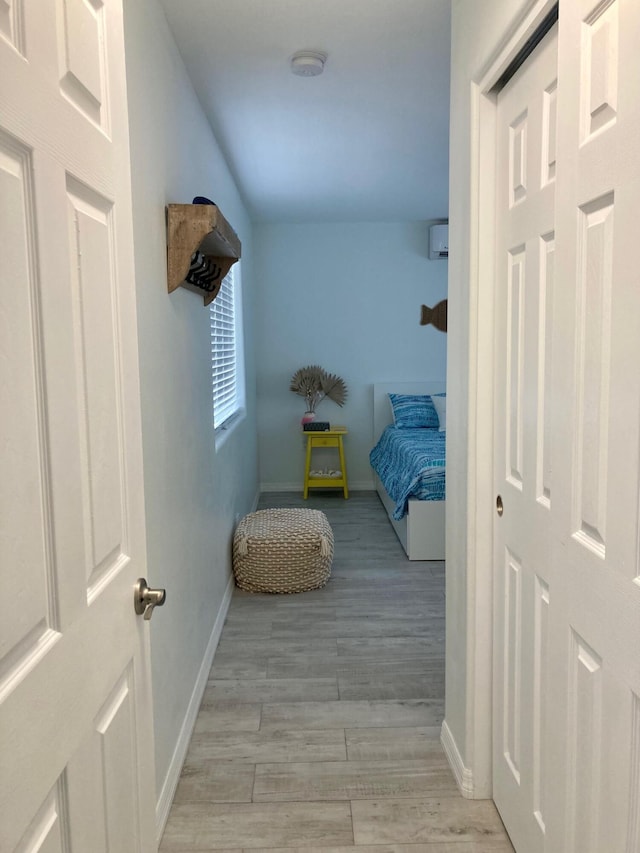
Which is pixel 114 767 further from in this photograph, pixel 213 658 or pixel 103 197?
pixel 213 658

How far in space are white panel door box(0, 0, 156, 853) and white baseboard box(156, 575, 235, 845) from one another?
30.7 inches

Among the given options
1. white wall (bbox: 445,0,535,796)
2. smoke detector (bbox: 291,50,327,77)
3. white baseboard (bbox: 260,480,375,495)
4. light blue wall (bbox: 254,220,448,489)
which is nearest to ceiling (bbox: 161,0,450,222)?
smoke detector (bbox: 291,50,327,77)

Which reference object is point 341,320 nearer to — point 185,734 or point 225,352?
point 225,352

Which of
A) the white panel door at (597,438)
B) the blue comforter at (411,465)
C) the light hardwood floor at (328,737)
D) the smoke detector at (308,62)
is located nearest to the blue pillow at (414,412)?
the blue comforter at (411,465)

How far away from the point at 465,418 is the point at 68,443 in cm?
138

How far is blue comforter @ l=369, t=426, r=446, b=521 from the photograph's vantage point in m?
4.44

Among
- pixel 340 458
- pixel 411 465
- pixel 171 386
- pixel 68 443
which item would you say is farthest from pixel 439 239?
pixel 68 443

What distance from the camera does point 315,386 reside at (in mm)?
6348

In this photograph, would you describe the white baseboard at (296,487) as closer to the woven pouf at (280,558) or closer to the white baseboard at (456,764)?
the woven pouf at (280,558)

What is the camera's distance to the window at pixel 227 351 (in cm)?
407

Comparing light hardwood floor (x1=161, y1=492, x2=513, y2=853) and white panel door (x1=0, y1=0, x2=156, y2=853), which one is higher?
white panel door (x1=0, y1=0, x2=156, y2=853)

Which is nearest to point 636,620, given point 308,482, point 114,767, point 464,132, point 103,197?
point 114,767

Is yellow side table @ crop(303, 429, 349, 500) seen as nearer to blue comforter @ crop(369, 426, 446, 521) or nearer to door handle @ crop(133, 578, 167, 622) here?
blue comforter @ crop(369, 426, 446, 521)

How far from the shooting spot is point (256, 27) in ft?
7.95
